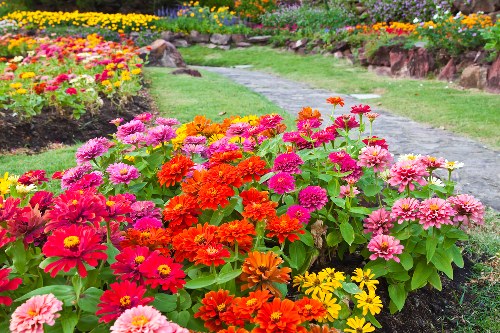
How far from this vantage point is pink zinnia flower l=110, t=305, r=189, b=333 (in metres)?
1.12

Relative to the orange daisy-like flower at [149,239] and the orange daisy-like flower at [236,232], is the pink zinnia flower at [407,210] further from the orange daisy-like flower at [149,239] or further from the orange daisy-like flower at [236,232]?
the orange daisy-like flower at [149,239]

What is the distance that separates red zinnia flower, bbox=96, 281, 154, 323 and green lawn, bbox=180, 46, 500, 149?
15.0 ft

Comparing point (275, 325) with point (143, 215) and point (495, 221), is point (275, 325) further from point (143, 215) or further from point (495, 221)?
point (495, 221)

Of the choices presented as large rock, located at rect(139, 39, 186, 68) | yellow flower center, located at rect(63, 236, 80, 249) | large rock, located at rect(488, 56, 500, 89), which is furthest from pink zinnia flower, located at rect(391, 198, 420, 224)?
large rock, located at rect(139, 39, 186, 68)

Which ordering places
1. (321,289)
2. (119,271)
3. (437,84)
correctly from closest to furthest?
(119,271) → (321,289) → (437,84)

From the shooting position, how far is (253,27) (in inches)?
634

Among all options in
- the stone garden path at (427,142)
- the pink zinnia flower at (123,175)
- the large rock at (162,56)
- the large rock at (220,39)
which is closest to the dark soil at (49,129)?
the stone garden path at (427,142)

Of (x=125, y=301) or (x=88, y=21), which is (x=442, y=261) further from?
(x=88, y=21)

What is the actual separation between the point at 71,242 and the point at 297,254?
3.42 feet

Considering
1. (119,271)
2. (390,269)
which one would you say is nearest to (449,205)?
(390,269)

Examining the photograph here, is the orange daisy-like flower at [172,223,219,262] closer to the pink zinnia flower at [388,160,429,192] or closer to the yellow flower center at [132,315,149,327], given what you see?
the yellow flower center at [132,315,149,327]

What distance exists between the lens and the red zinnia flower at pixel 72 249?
1.32 meters

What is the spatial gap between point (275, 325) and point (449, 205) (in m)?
0.96

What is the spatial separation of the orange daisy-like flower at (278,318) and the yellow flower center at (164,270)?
29 cm
